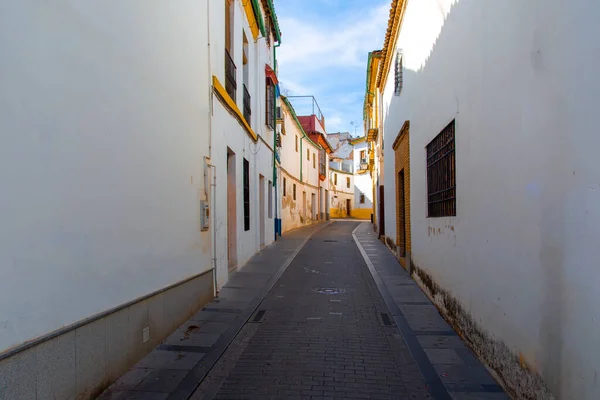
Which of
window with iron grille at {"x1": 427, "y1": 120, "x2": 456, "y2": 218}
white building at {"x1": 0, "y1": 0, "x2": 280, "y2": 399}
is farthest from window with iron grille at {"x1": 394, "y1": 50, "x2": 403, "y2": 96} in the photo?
white building at {"x1": 0, "y1": 0, "x2": 280, "y2": 399}

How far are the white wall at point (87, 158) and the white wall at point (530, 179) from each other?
11.3ft

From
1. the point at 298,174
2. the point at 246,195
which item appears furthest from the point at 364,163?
the point at 246,195

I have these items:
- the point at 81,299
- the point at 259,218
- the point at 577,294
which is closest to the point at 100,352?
the point at 81,299

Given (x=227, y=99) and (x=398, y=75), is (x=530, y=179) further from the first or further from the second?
(x=398, y=75)

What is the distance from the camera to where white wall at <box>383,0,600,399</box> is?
2625 millimetres

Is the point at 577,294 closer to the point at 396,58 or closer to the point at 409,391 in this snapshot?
the point at 409,391

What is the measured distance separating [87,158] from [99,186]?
0.94 ft

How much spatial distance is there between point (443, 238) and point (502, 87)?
9.90 feet

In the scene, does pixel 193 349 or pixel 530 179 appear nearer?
pixel 530 179

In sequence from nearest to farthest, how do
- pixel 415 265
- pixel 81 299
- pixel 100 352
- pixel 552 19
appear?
pixel 552 19 → pixel 81 299 → pixel 100 352 → pixel 415 265

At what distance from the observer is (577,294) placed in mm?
2717

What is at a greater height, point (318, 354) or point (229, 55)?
point (229, 55)

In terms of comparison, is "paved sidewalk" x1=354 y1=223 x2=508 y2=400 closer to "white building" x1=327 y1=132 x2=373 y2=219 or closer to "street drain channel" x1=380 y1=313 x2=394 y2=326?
"street drain channel" x1=380 y1=313 x2=394 y2=326

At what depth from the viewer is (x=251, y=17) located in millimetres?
11914
